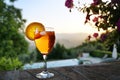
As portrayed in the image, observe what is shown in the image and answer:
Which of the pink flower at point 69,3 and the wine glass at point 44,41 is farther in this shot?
the pink flower at point 69,3

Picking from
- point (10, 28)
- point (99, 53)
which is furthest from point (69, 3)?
point (99, 53)

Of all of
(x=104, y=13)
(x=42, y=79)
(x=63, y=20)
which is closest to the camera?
(x=42, y=79)

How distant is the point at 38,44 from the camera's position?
1237 mm

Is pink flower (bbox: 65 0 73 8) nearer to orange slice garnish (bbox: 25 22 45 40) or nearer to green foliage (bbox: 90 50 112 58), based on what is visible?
orange slice garnish (bbox: 25 22 45 40)

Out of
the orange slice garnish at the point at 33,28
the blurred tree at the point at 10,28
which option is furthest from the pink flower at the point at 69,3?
the blurred tree at the point at 10,28

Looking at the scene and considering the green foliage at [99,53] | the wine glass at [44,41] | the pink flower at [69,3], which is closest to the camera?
the wine glass at [44,41]

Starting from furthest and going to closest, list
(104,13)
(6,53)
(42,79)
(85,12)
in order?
(6,53)
(85,12)
(104,13)
(42,79)

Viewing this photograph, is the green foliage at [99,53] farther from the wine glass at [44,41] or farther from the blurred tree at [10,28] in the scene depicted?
the wine glass at [44,41]

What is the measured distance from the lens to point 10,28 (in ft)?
44.0

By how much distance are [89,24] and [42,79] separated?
0.61 meters

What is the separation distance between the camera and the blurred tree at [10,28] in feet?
43.6

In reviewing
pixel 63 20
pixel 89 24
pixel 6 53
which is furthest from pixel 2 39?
pixel 89 24

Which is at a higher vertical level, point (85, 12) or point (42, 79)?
point (85, 12)

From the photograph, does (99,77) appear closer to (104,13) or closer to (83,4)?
(104,13)
